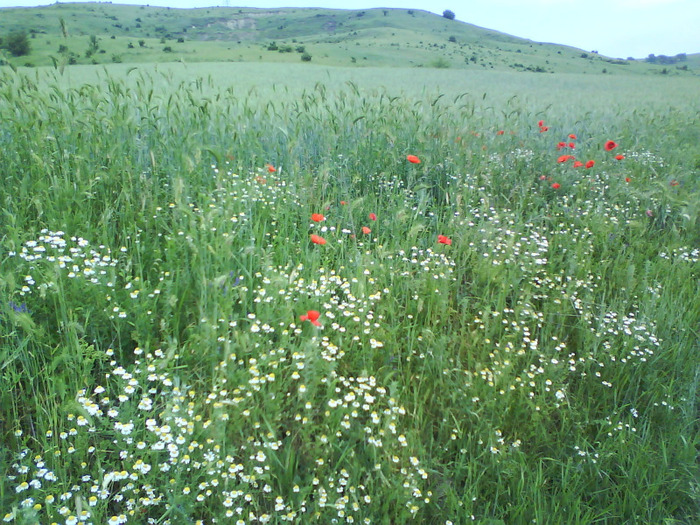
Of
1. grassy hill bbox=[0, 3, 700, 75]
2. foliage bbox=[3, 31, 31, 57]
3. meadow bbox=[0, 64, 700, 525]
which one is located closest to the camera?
meadow bbox=[0, 64, 700, 525]

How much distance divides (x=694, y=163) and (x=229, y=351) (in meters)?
6.51

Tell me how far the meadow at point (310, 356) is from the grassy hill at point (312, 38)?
26.3m

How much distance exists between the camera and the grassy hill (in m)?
36.2

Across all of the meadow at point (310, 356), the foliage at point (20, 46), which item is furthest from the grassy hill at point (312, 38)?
the meadow at point (310, 356)

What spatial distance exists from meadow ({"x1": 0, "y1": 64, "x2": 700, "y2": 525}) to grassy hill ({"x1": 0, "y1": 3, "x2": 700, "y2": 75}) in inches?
1037

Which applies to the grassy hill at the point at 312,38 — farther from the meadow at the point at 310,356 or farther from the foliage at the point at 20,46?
the meadow at the point at 310,356

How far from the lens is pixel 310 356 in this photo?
2.19 metres

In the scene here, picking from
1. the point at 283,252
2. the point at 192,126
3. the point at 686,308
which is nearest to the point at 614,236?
the point at 686,308

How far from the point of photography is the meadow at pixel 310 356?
6.31 feet

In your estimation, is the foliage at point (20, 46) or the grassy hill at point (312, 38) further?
the grassy hill at point (312, 38)

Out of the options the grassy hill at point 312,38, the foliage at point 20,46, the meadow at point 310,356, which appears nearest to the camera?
the meadow at point 310,356

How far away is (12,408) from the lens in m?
2.11

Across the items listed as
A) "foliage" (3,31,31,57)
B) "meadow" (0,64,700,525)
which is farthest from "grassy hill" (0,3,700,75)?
"meadow" (0,64,700,525)

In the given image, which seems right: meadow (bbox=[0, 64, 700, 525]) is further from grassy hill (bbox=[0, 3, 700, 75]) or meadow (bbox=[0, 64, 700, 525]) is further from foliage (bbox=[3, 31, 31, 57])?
foliage (bbox=[3, 31, 31, 57])
